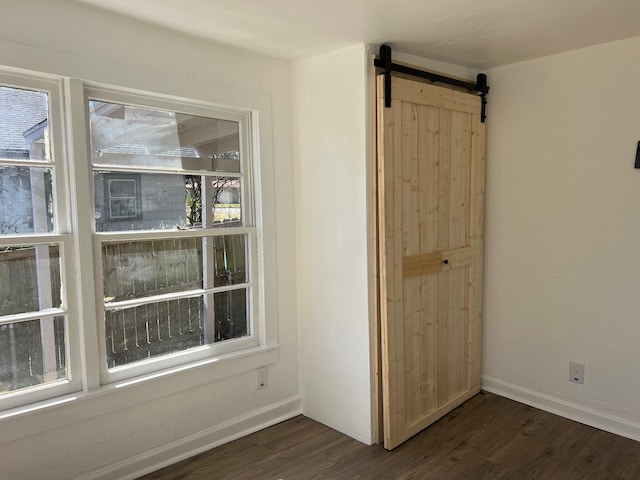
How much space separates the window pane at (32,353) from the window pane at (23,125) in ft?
2.41

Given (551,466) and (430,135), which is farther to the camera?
(430,135)

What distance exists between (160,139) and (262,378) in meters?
1.49

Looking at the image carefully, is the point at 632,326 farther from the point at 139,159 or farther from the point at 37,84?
the point at 37,84

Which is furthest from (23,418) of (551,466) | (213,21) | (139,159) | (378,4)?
(551,466)

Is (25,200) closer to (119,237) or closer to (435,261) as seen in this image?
(119,237)

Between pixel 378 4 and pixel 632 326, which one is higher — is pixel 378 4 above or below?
above

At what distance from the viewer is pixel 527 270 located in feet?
9.86

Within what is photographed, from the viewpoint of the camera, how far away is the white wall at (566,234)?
2.58 m

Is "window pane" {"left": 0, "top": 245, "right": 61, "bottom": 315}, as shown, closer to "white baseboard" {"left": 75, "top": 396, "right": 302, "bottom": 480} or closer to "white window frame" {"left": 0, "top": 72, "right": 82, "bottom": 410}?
"white window frame" {"left": 0, "top": 72, "right": 82, "bottom": 410}

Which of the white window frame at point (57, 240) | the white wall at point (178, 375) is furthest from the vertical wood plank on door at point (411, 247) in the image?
the white window frame at point (57, 240)

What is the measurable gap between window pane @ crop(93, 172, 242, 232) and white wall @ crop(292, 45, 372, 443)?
1.52 feet

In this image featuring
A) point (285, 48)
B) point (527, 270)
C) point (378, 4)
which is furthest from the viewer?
A: point (527, 270)

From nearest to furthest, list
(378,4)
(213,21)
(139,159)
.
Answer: (378,4) < (213,21) < (139,159)

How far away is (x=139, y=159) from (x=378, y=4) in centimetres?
135
